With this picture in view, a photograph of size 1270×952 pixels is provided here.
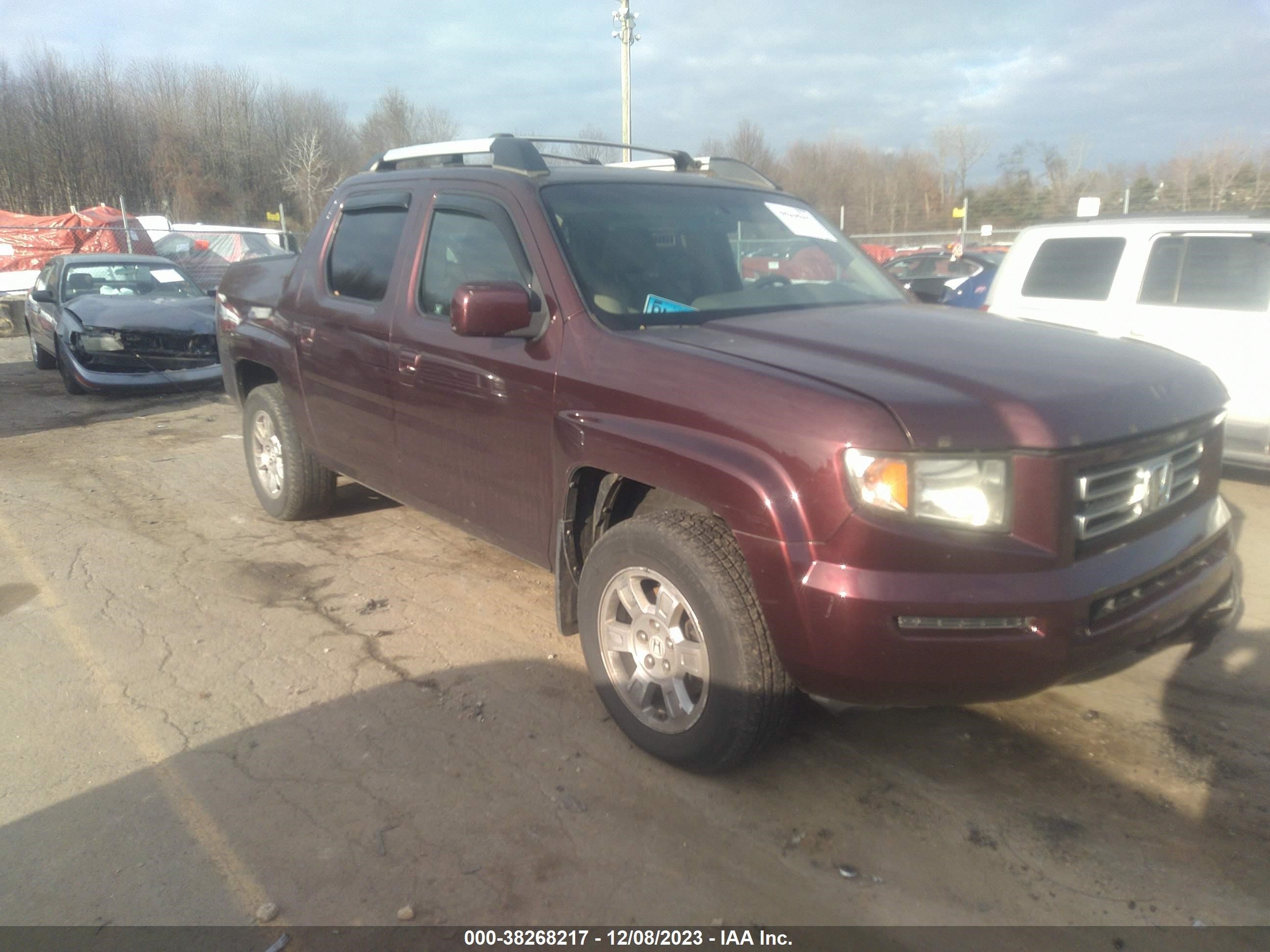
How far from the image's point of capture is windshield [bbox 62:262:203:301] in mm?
10938

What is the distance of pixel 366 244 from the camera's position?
445cm

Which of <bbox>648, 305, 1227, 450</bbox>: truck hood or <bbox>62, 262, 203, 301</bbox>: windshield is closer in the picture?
<bbox>648, 305, 1227, 450</bbox>: truck hood

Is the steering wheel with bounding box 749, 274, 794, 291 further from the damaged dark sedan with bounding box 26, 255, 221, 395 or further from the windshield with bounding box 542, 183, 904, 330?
the damaged dark sedan with bounding box 26, 255, 221, 395

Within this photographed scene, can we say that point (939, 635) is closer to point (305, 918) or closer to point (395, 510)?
point (305, 918)

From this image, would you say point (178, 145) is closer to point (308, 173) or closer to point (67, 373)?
point (308, 173)

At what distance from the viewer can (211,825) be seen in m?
2.78

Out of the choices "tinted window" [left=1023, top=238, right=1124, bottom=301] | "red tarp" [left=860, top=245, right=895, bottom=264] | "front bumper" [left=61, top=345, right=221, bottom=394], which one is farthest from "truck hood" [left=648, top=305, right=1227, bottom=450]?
"red tarp" [left=860, top=245, right=895, bottom=264]

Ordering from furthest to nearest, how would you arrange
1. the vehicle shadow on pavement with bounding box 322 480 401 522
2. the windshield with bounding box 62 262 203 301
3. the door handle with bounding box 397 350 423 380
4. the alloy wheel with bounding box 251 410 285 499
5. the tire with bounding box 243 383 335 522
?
the windshield with bounding box 62 262 203 301 → the vehicle shadow on pavement with bounding box 322 480 401 522 → the alloy wheel with bounding box 251 410 285 499 → the tire with bounding box 243 383 335 522 → the door handle with bounding box 397 350 423 380

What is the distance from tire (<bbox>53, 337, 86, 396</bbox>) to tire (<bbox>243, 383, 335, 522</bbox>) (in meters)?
5.78

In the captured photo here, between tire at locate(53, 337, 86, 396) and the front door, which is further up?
the front door

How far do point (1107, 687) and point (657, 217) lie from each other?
8.35ft

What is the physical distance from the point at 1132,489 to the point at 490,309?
80.4 inches

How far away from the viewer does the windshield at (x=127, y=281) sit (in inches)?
431

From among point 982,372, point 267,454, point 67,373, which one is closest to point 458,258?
point 982,372
